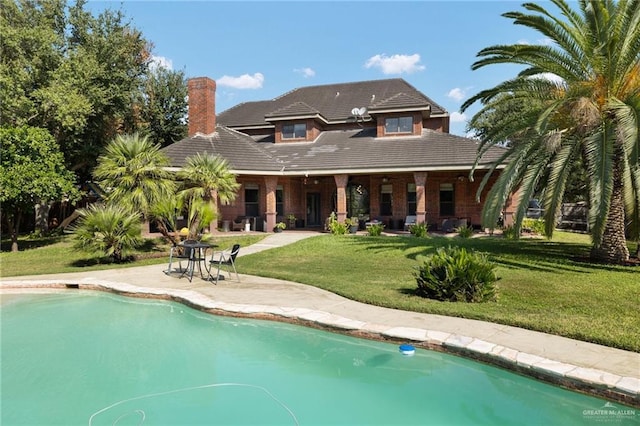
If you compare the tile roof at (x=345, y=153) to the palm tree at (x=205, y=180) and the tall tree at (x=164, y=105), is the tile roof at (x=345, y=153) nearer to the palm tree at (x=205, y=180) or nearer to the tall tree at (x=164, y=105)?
the palm tree at (x=205, y=180)

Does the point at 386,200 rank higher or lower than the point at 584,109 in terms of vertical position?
lower

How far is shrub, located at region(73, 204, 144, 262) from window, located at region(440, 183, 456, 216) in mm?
16162

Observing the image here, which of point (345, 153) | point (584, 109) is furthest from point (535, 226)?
point (345, 153)

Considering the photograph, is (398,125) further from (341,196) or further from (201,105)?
(201,105)

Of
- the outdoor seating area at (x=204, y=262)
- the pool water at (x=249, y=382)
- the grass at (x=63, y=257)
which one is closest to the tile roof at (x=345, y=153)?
the grass at (x=63, y=257)

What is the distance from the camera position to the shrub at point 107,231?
1333 cm

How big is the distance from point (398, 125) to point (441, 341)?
20.0 metres

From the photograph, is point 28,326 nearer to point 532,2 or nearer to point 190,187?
point 190,187

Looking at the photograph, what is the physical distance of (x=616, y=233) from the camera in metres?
11.4

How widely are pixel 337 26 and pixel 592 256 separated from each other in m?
12.2

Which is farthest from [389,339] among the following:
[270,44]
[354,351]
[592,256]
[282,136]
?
[282,136]

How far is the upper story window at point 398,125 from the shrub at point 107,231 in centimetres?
1568

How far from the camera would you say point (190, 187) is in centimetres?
1698

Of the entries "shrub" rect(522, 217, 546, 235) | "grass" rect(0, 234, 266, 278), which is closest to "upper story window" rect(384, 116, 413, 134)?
"shrub" rect(522, 217, 546, 235)
